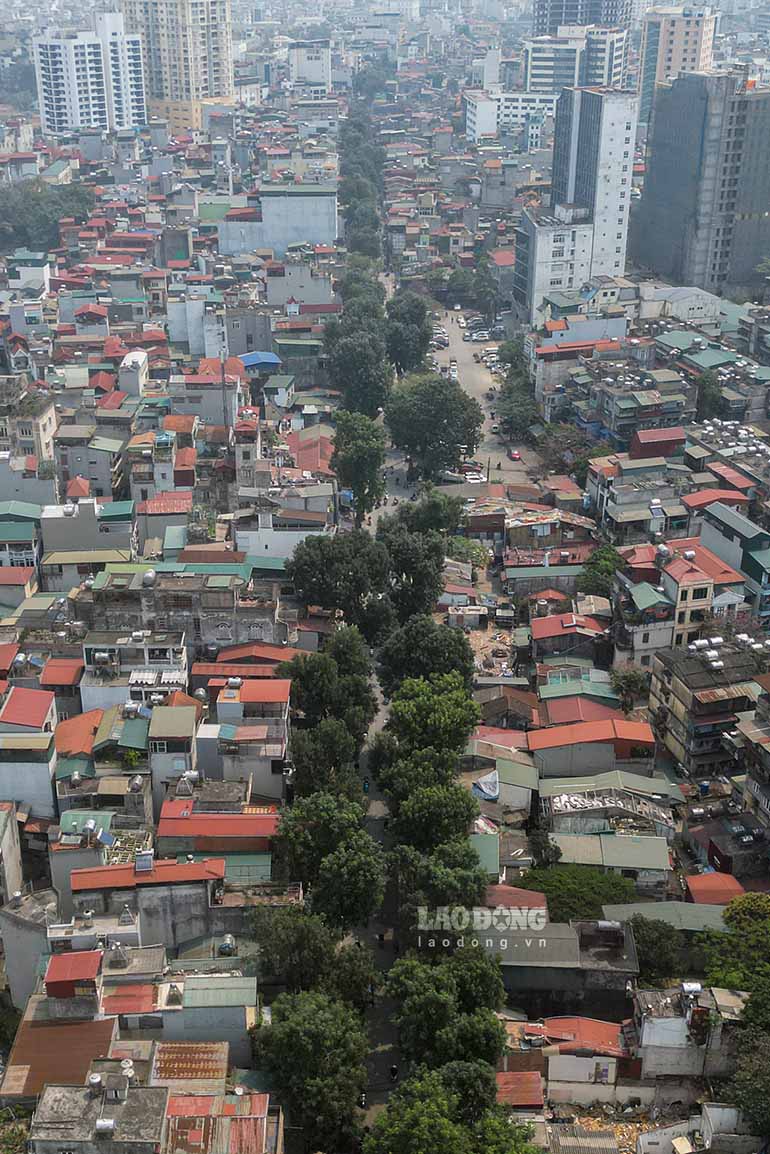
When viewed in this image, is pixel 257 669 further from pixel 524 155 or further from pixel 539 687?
pixel 524 155

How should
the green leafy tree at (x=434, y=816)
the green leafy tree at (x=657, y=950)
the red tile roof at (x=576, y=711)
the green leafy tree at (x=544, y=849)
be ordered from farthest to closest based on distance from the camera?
1. the red tile roof at (x=576, y=711)
2. the green leafy tree at (x=544, y=849)
3. the green leafy tree at (x=434, y=816)
4. the green leafy tree at (x=657, y=950)

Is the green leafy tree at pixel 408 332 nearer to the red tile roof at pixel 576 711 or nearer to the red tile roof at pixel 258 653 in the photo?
the red tile roof at pixel 258 653

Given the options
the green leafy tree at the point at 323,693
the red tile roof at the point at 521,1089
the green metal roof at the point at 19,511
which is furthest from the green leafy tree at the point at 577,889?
the green metal roof at the point at 19,511

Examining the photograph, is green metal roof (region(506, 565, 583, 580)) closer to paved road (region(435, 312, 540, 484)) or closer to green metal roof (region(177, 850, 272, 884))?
paved road (region(435, 312, 540, 484))

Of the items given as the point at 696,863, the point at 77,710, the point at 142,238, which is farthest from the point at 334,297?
the point at 696,863

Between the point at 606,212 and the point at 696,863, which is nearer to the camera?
the point at 696,863

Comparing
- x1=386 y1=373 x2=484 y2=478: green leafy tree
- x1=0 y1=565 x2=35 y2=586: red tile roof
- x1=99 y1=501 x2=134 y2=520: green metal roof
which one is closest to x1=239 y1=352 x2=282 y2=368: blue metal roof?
x1=386 y1=373 x2=484 y2=478: green leafy tree
